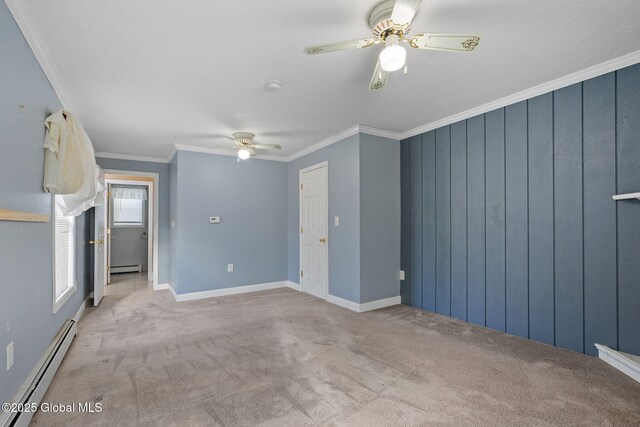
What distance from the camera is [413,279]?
4129mm

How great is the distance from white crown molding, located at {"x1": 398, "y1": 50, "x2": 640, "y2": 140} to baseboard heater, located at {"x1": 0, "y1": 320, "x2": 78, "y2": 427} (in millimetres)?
4258

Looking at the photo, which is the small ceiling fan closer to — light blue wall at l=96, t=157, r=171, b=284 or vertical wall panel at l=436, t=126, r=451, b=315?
vertical wall panel at l=436, t=126, r=451, b=315

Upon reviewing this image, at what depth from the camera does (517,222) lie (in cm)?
304

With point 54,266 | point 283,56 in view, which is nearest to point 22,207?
point 54,266

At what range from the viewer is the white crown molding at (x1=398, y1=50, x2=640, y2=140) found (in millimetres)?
2352

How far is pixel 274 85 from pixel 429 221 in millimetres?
2497

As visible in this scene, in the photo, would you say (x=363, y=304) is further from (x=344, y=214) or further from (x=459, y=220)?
(x=459, y=220)

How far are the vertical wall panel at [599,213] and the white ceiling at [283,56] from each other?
1.14 feet

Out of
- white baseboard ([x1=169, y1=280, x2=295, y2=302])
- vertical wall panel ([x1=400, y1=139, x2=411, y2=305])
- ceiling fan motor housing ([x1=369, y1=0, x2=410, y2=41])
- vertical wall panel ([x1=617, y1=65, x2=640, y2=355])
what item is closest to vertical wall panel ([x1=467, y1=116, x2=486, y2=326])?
vertical wall panel ([x1=400, y1=139, x2=411, y2=305])

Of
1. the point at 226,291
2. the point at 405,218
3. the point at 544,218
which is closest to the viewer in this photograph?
the point at 544,218

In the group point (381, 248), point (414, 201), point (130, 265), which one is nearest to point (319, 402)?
point (381, 248)

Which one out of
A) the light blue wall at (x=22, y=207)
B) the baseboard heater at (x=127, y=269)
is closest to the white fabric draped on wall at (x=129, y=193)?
the baseboard heater at (x=127, y=269)

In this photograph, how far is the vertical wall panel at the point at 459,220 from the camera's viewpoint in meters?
3.53

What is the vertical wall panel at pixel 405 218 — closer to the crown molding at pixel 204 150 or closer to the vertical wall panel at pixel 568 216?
the vertical wall panel at pixel 568 216
